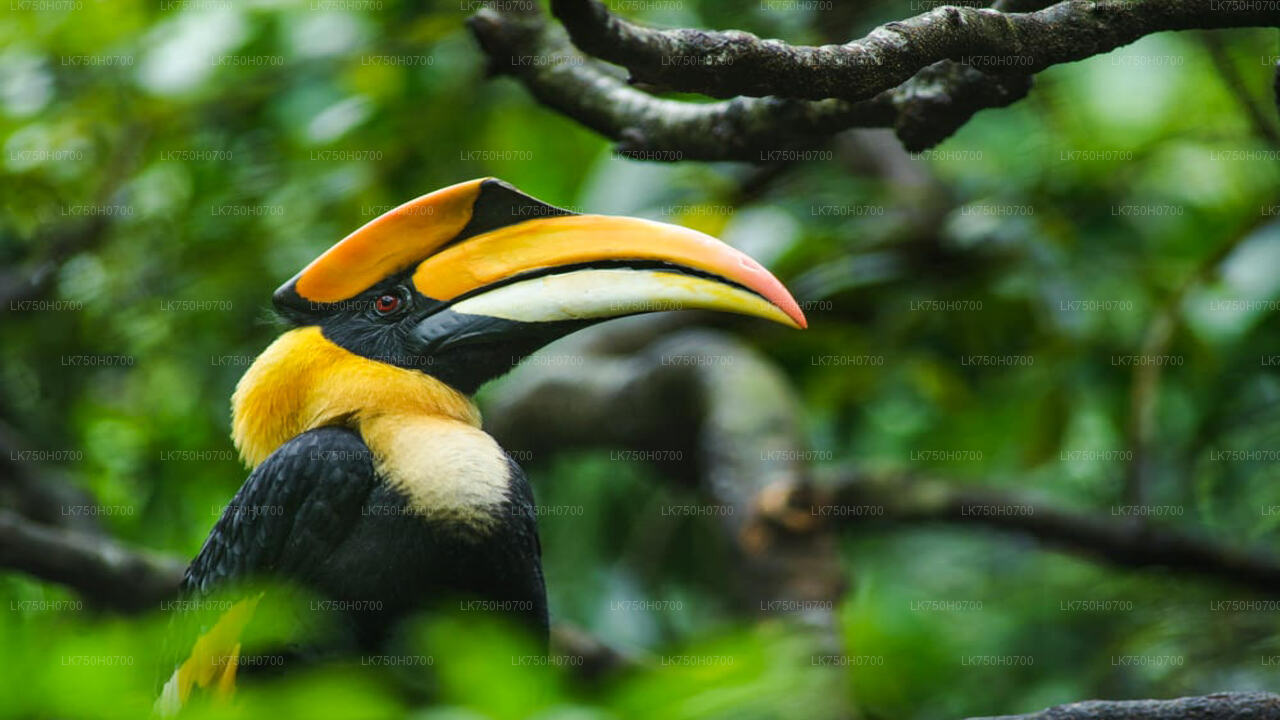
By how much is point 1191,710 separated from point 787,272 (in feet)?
8.98

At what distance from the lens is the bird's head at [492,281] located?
195cm

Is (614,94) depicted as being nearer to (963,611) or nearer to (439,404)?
(439,404)

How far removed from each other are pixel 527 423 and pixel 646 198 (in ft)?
2.84

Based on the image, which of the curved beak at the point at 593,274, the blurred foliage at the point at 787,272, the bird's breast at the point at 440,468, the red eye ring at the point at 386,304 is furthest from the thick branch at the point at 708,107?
the blurred foliage at the point at 787,272

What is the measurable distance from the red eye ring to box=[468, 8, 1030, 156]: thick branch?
1.47 ft

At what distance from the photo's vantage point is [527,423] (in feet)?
14.1

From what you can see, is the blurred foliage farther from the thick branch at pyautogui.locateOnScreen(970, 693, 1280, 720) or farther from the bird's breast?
the thick branch at pyautogui.locateOnScreen(970, 693, 1280, 720)

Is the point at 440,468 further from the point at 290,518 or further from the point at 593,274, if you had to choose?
the point at 593,274

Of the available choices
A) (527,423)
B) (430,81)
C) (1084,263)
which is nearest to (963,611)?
(1084,263)

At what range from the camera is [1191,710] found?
1524mm

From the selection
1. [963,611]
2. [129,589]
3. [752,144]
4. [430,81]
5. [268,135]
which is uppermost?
[752,144]

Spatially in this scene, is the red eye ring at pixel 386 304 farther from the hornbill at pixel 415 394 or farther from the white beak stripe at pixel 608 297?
the white beak stripe at pixel 608 297

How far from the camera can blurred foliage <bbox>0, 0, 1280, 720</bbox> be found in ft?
11.5

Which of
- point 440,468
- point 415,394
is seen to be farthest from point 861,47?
point 415,394
